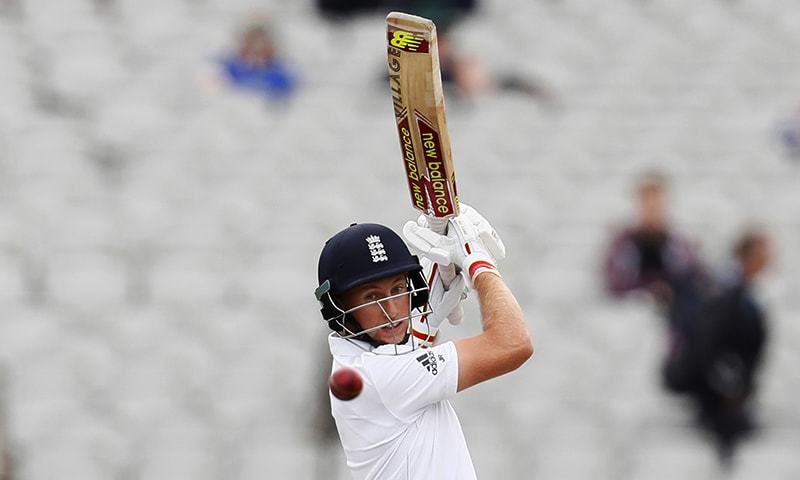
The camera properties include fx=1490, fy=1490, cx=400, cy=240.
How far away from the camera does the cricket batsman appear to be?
9.09 feet

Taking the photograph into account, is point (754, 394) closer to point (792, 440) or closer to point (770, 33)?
point (792, 440)

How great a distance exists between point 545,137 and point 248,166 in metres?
1.55

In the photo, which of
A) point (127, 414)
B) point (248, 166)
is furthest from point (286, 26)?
point (127, 414)

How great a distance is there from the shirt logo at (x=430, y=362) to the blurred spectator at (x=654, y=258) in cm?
375

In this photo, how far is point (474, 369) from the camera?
9.10 feet

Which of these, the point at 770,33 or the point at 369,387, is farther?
the point at 770,33

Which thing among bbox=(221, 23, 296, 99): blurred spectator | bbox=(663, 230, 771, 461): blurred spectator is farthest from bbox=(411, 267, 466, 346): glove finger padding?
bbox=(221, 23, 296, 99): blurred spectator

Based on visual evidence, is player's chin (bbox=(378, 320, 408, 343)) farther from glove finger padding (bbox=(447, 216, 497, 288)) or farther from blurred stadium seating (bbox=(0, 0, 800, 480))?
blurred stadium seating (bbox=(0, 0, 800, 480))

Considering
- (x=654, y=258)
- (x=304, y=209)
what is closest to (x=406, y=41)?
(x=654, y=258)

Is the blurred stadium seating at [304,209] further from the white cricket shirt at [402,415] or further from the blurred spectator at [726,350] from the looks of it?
the white cricket shirt at [402,415]

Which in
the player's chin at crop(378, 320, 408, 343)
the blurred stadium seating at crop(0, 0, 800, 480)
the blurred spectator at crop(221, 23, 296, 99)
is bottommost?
the blurred stadium seating at crop(0, 0, 800, 480)

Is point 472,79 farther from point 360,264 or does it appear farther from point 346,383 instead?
point 346,383

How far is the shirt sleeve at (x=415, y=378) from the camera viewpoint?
2.77 meters

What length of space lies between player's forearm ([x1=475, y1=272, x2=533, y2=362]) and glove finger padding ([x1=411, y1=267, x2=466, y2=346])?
0.28 metres
